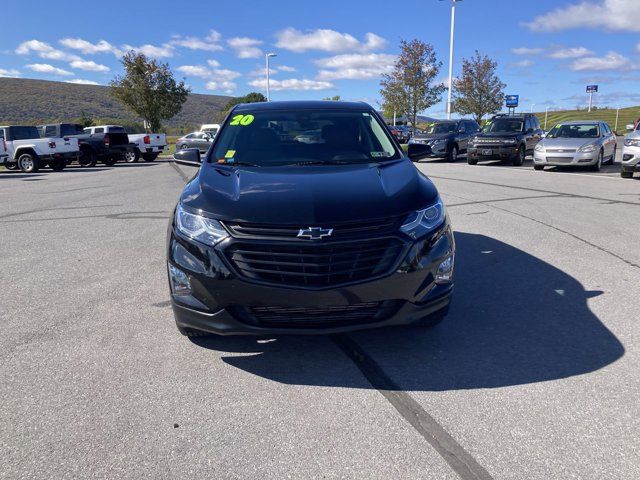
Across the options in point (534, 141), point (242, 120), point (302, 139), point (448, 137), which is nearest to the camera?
point (302, 139)

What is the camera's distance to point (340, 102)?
17.4 ft

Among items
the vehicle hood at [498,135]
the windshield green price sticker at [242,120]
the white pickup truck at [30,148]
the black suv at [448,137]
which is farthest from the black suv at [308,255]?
the white pickup truck at [30,148]

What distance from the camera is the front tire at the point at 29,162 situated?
21172mm

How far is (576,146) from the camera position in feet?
52.7

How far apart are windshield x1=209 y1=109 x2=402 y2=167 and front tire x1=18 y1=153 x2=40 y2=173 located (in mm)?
19667

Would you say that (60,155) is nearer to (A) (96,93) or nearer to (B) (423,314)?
(B) (423,314)

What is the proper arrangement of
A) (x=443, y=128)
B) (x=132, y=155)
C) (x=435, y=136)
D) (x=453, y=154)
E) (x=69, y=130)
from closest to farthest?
1. (x=435, y=136)
2. (x=453, y=154)
3. (x=69, y=130)
4. (x=443, y=128)
5. (x=132, y=155)

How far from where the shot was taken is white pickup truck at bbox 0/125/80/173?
68.8ft

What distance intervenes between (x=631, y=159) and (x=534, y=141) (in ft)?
28.5

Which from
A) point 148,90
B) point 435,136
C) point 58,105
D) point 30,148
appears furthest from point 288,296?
point 58,105

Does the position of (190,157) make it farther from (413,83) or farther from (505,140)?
(413,83)

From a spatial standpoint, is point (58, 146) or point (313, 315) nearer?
point (313, 315)

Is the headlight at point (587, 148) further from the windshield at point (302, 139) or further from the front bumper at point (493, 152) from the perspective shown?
the windshield at point (302, 139)

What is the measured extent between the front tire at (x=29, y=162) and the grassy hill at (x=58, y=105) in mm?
46570
